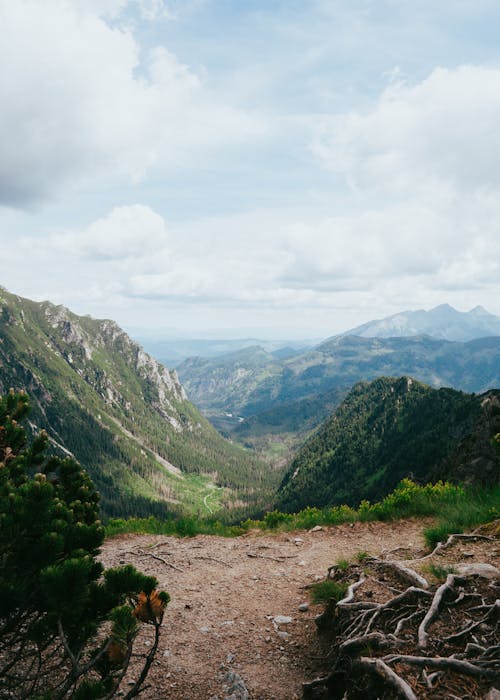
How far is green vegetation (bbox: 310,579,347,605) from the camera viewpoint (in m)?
9.02

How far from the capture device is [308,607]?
32.3 feet

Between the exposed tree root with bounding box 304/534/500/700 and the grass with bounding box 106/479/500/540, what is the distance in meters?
4.58

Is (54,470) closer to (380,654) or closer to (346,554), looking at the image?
(380,654)

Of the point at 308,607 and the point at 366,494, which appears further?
the point at 366,494

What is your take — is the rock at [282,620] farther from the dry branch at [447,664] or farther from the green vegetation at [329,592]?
the dry branch at [447,664]

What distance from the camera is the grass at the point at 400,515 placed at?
40.8ft

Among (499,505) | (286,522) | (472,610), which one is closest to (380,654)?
(472,610)

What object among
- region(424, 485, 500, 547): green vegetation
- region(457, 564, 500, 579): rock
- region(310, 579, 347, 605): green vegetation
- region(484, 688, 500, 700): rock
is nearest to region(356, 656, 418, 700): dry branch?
region(484, 688, 500, 700): rock

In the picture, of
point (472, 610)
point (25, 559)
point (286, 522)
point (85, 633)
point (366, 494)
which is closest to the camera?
point (25, 559)

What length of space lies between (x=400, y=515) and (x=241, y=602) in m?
8.97

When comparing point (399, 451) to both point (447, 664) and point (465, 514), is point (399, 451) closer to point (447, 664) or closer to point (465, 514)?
point (465, 514)

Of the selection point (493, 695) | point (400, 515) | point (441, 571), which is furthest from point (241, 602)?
point (400, 515)

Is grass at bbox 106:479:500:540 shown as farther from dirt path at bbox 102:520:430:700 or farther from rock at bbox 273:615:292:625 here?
rock at bbox 273:615:292:625

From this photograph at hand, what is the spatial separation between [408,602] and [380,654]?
78.7 inches
